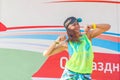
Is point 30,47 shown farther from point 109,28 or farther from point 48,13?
point 109,28

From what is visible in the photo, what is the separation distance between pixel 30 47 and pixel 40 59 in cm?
19

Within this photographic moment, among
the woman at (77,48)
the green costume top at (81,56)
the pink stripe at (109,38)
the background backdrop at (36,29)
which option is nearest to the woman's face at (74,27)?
the woman at (77,48)

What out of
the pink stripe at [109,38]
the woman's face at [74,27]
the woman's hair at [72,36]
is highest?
the woman's face at [74,27]

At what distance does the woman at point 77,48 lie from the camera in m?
3.37

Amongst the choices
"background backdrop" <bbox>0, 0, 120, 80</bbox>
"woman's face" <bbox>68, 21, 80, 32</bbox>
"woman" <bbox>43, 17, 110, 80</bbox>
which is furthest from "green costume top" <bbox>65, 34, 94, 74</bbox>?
"background backdrop" <bbox>0, 0, 120, 80</bbox>

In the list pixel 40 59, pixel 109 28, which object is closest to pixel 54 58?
pixel 40 59

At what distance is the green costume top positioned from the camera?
337 cm

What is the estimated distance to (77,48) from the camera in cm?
341

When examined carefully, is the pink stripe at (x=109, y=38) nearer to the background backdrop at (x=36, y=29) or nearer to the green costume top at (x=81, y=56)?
the background backdrop at (x=36, y=29)

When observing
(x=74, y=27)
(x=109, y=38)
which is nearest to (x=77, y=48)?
(x=74, y=27)

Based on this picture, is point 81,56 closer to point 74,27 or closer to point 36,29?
point 74,27

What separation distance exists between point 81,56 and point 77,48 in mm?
98

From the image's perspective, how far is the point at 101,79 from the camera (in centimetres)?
384

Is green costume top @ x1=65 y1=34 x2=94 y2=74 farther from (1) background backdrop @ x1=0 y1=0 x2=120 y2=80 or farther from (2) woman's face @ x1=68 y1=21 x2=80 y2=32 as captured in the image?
(1) background backdrop @ x1=0 y1=0 x2=120 y2=80
